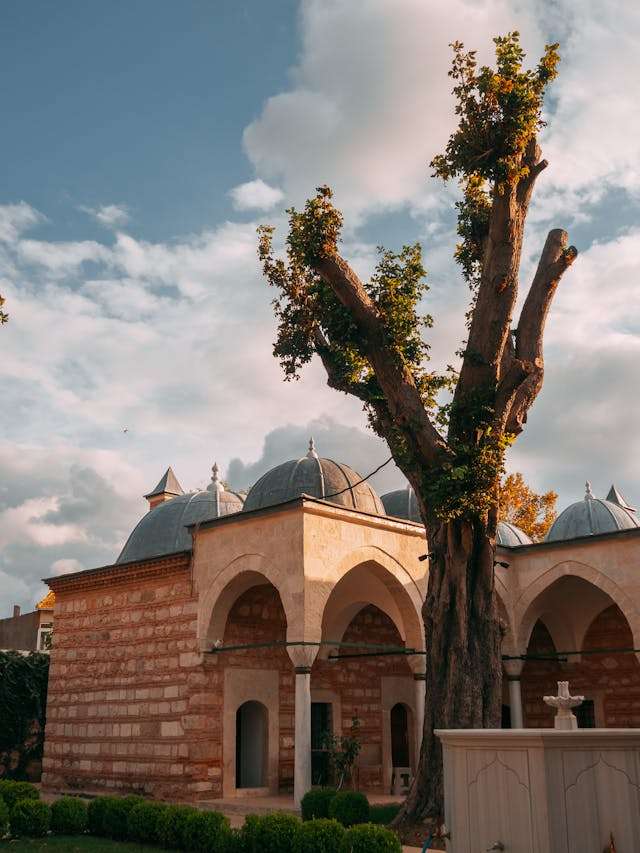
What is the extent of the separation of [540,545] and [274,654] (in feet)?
15.1

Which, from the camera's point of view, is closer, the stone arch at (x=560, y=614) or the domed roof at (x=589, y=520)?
the stone arch at (x=560, y=614)

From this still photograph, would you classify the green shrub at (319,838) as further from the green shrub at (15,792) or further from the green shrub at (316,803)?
the green shrub at (15,792)

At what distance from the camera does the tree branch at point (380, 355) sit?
9.00m

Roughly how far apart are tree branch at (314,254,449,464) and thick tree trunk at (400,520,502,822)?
3.16 feet

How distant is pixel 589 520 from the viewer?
16.2m

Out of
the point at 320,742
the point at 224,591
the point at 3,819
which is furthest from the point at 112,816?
the point at 320,742

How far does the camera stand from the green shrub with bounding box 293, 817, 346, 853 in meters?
7.13

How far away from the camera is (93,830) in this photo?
909cm

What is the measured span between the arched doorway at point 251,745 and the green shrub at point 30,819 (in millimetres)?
4091

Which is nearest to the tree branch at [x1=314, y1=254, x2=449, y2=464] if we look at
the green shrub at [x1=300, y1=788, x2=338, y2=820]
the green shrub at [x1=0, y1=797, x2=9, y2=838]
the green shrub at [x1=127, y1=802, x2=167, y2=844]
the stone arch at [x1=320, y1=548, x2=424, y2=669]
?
the stone arch at [x1=320, y1=548, x2=424, y2=669]

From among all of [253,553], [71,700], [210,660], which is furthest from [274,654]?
[71,700]

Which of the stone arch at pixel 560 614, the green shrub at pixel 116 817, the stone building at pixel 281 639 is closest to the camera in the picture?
the green shrub at pixel 116 817

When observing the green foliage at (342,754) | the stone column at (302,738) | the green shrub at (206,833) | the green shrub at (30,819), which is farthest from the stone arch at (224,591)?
A: the green shrub at (206,833)

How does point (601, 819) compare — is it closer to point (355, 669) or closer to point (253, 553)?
point (253, 553)
